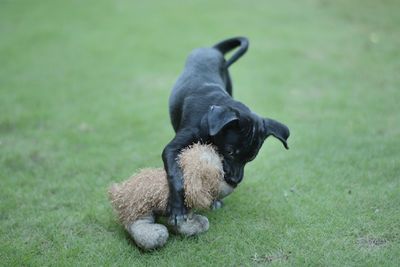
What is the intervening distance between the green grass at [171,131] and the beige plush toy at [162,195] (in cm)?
17

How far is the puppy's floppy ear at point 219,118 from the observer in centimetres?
415

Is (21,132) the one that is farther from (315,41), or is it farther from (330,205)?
(315,41)

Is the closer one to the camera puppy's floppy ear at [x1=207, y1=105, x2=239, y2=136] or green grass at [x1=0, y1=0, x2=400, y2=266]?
puppy's floppy ear at [x1=207, y1=105, x2=239, y2=136]

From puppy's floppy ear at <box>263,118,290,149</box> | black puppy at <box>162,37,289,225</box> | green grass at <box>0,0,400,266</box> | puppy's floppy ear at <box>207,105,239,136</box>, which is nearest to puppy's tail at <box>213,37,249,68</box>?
green grass at <box>0,0,400,266</box>

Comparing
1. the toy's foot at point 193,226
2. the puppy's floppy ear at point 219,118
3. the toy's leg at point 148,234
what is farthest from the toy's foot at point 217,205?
the puppy's floppy ear at point 219,118

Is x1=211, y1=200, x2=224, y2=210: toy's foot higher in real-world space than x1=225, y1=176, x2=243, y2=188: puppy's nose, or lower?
lower

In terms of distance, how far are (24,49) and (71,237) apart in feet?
25.4

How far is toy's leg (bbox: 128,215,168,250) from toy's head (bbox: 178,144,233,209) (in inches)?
12.2

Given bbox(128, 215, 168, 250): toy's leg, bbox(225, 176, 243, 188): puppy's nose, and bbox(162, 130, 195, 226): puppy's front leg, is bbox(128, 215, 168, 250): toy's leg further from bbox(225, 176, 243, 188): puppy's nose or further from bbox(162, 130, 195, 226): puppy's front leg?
bbox(225, 176, 243, 188): puppy's nose

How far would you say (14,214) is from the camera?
5.09 meters

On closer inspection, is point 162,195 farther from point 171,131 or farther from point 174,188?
point 171,131

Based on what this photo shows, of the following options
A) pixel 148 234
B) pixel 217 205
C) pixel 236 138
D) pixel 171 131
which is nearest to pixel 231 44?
pixel 171 131

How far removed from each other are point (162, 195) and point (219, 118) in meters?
0.81

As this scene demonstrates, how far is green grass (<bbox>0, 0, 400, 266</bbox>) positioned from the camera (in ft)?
14.6
